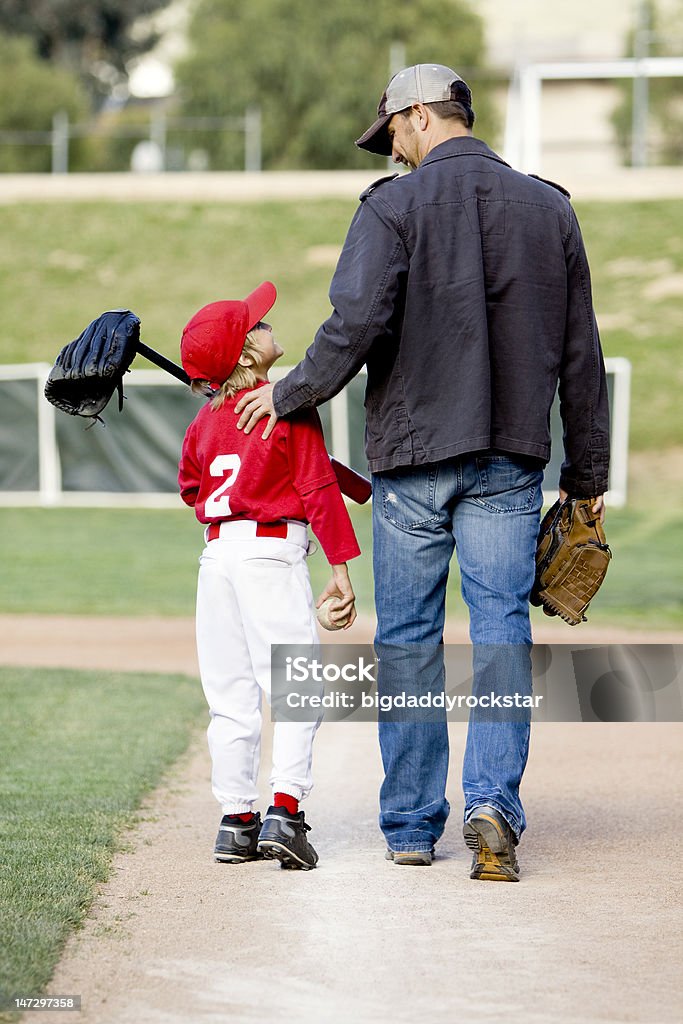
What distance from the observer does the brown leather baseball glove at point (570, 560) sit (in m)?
4.11

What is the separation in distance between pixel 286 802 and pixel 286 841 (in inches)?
4.5

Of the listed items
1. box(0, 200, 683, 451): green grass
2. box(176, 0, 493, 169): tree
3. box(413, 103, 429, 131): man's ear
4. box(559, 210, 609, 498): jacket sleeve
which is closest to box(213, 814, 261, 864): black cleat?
box(559, 210, 609, 498): jacket sleeve

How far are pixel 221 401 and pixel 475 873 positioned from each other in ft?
4.90

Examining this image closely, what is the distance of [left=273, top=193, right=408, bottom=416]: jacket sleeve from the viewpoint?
3.82 meters

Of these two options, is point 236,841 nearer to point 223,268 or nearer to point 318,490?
point 318,490

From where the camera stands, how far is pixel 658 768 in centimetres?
566

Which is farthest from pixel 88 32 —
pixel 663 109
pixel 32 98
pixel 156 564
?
pixel 156 564

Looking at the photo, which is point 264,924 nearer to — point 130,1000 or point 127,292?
point 130,1000

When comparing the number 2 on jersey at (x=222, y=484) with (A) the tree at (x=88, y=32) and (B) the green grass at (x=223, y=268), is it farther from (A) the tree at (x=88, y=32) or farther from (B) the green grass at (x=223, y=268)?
(A) the tree at (x=88, y=32)

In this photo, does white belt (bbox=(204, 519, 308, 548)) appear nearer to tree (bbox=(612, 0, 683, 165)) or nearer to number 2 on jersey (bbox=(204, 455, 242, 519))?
number 2 on jersey (bbox=(204, 455, 242, 519))

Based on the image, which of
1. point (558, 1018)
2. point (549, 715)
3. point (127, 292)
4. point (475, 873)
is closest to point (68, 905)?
point (475, 873)

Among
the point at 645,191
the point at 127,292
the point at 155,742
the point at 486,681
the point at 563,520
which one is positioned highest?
the point at 645,191

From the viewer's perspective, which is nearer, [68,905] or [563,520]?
[68,905]

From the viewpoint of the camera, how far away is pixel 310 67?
4162 cm
